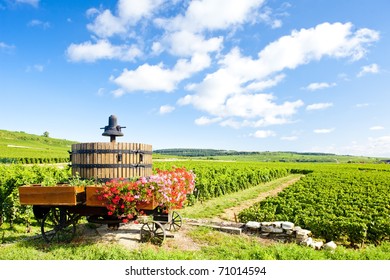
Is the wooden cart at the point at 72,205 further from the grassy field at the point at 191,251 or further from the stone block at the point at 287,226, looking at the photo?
the stone block at the point at 287,226

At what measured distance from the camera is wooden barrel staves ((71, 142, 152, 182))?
8.12 meters

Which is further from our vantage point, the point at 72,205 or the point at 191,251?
the point at 72,205

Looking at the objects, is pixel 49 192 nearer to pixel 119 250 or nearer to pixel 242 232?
pixel 119 250

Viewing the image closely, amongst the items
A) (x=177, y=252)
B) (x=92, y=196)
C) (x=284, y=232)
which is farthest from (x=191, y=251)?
(x=284, y=232)

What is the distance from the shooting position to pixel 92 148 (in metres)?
8.12

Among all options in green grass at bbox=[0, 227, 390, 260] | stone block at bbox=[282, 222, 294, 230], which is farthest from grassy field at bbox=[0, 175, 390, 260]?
stone block at bbox=[282, 222, 294, 230]

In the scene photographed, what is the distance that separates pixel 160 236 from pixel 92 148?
2.94 m

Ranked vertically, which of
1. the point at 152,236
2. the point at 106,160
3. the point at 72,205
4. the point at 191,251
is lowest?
the point at 191,251

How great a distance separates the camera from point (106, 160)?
8125 mm

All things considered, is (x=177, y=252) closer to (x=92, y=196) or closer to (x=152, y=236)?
(x=152, y=236)

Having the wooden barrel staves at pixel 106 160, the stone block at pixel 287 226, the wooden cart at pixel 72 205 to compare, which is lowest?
the stone block at pixel 287 226

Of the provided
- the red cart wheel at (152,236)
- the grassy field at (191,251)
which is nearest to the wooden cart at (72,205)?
the red cart wheel at (152,236)

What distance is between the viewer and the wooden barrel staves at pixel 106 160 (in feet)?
26.6
